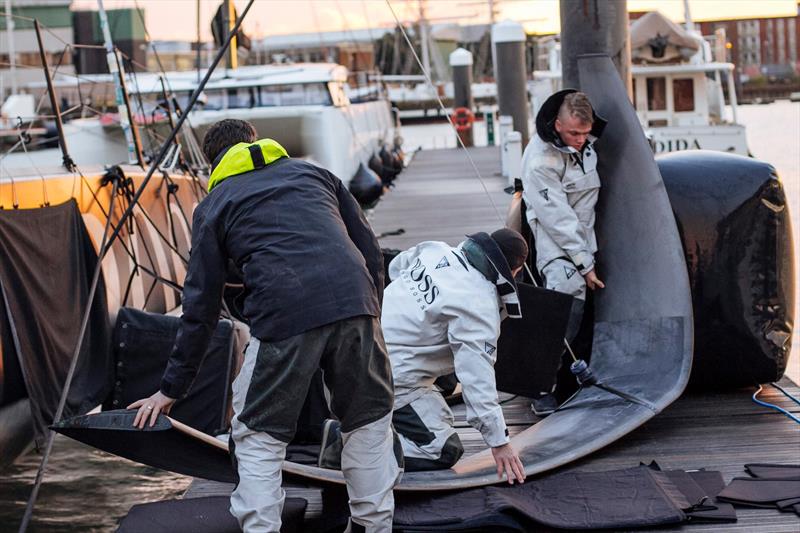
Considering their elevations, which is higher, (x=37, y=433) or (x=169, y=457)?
(x=169, y=457)

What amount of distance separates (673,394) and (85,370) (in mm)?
3786

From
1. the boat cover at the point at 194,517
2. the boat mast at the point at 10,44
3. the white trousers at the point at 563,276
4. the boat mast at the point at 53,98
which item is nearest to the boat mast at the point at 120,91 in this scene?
the boat mast at the point at 10,44

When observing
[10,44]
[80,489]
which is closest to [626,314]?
[80,489]

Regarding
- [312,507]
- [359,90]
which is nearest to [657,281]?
[312,507]

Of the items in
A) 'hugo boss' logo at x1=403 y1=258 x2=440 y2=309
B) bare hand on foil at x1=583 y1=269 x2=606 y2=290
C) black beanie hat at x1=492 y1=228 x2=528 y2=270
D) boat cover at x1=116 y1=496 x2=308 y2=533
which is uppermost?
black beanie hat at x1=492 y1=228 x2=528 y2=270

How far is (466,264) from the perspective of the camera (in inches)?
183

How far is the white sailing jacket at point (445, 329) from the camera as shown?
4.50 m

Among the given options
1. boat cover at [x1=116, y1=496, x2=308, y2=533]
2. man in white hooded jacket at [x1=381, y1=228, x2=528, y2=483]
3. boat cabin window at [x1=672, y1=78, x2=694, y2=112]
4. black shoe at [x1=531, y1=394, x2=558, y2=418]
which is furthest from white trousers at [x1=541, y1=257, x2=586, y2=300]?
boat cabin window at [x1=672, y1=78, x2=694, y2=112]

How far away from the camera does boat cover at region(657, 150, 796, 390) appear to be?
20.4ft

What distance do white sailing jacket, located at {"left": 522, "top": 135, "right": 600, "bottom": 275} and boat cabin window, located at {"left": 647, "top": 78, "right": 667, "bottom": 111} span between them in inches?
759

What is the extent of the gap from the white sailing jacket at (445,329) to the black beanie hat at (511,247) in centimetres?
18

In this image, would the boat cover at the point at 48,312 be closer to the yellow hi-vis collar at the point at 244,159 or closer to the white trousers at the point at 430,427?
the white trousers at the point at 430,427

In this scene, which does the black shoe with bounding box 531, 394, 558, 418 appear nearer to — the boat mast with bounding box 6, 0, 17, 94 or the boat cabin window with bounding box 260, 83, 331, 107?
the boat mast with bounding box 6, 0, 17, 94

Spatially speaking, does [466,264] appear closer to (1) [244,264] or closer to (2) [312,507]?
(1) [244,264]
